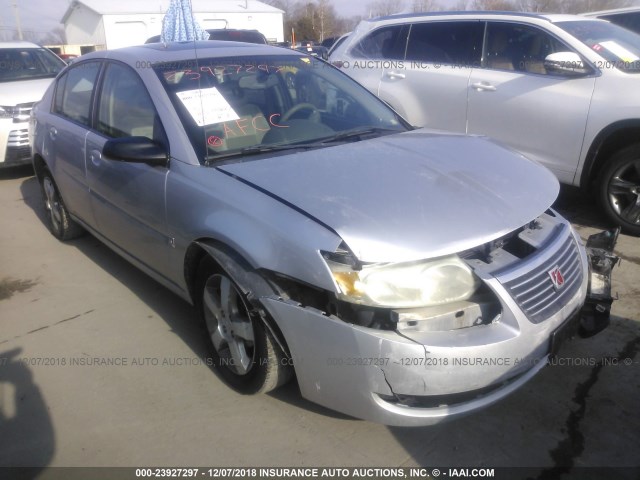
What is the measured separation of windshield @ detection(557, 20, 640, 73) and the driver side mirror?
0.44ft

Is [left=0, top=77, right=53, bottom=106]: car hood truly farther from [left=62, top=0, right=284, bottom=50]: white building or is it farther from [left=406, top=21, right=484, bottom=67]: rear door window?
[left=62, top=0, right=284, bottom=50]: white building

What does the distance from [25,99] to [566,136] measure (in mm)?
6476

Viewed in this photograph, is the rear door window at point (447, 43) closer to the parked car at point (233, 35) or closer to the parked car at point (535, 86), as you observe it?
the parked car at point (535, 86)

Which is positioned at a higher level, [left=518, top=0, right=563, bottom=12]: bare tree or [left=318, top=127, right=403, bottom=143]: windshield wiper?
[left=518, top=0, right=563, bottom=12]: bare tree

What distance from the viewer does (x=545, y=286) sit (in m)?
2.31

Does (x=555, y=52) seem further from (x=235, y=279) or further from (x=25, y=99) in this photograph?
(x=25, y=99)

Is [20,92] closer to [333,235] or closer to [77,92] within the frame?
[77,92]

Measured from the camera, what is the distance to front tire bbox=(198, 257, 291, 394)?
8.18ft

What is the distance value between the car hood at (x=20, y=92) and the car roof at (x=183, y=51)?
4.05 m

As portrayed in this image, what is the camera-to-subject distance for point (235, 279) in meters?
2.47

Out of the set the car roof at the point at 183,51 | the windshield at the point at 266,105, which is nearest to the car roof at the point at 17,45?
the car roof at the point at 183,51

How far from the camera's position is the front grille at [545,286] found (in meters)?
2.21

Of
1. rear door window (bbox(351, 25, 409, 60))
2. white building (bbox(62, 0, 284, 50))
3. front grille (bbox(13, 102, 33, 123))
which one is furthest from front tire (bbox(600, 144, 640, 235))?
white building (bbox(62, 0, 284, 50))

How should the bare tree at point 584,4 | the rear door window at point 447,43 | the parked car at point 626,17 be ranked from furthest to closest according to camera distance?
1. the bare tree at point 584,4
2. the parked car at point 626,17
3. the rear door window at point 447,43
